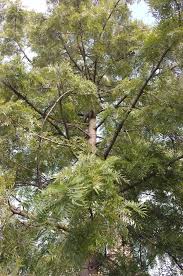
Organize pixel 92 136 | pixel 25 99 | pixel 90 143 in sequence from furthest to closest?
pixel 92 136, pixel 90 143, pixel 25 99

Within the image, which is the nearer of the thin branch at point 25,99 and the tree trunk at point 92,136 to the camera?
the thin branch at point 25,99

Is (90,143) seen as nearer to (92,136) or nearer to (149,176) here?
(92,136)

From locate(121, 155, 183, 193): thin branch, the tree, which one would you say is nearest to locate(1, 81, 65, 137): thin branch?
the tree

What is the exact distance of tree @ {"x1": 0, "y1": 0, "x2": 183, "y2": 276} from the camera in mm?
3188

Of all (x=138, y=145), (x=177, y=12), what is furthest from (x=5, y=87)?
(x=177, y=12)

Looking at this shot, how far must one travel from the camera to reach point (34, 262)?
165 inches

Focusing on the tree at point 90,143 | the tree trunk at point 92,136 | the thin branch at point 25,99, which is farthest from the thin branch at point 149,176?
the thin branch at point 25,99

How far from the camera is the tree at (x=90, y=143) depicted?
3.19 m

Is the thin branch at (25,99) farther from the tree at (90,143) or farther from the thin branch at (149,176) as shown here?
the thin branch at (149,176)

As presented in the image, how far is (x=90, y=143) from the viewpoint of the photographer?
20.4ft

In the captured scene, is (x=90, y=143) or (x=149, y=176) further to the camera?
(x=90, y=143)

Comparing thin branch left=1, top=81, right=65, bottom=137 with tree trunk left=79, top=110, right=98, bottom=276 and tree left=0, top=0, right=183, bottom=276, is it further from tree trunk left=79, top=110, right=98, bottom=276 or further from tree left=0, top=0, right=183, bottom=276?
tree trunk left=79, top=110, right=98, bottom=276

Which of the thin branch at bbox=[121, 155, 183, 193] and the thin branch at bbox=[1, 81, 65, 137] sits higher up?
the thin branch at bbox=[1, 81, 65, 137]

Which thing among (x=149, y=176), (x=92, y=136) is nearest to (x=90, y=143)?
(x=92, y=136)
